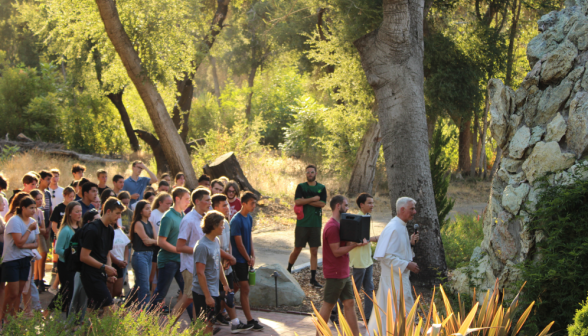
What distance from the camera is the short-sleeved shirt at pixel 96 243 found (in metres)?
5.40

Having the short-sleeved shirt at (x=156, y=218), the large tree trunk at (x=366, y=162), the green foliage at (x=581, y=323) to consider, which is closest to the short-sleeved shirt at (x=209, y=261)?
the short-sleeved shirt at (x=156, y=218)

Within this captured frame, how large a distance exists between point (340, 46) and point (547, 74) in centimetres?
812

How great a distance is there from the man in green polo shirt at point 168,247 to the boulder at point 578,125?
456cm

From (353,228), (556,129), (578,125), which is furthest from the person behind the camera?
(353,228)

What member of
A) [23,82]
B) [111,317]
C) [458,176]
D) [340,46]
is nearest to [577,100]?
[111,317]

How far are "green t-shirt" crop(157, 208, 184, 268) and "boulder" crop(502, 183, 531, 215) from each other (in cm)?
403

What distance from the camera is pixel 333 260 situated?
18.7 feet

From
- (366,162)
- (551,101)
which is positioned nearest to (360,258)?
(551,101)

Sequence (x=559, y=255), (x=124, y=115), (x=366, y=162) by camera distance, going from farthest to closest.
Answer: (x=124, y=115)
(x=366, y=162)
(x=559, y=255)

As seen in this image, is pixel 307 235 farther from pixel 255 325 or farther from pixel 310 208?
pixel 255 325

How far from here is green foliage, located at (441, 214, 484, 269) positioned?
9937 mm

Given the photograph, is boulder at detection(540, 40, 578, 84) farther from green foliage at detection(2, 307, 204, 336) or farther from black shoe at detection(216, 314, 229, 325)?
black shoe at detection(216, 314, 229, 325)

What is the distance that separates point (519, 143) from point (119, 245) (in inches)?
201

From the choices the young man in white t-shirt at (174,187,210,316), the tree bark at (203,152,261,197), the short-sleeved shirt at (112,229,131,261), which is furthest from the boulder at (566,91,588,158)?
the tree bark at (203,152,261,197)
